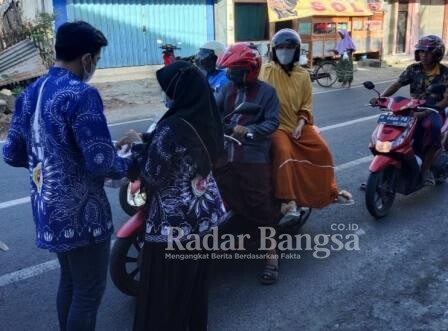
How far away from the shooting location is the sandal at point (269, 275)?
350 cm

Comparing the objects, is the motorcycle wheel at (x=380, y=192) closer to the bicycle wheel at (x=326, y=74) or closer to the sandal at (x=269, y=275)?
the sandal at (x=269, y=275)

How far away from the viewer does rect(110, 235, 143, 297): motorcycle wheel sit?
307 centimetres

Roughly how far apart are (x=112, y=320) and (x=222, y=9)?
15607 millimetres

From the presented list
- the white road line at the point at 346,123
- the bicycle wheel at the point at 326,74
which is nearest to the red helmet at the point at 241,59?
the white road line at the point at 346,123

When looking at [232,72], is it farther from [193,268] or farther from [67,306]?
[67,306]

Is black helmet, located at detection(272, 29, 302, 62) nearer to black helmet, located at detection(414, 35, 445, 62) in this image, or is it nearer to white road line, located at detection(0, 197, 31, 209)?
black helmet, located at detection(414, 35, 445, 62)

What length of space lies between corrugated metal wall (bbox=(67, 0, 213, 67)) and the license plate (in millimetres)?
11834

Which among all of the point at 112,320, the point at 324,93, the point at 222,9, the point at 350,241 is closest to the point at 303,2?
the point at 222,9

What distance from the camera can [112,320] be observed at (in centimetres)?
308

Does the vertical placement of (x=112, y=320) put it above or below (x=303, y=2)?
below

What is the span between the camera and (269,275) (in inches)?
139

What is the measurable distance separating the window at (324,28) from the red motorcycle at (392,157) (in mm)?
14052

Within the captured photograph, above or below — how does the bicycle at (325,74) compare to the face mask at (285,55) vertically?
below

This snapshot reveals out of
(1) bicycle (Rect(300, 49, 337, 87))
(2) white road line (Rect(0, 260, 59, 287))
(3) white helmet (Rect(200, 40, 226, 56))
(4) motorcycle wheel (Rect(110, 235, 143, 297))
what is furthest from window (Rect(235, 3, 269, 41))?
(4) motorcycle wheel (Rect(110, 235, 143, 297))
